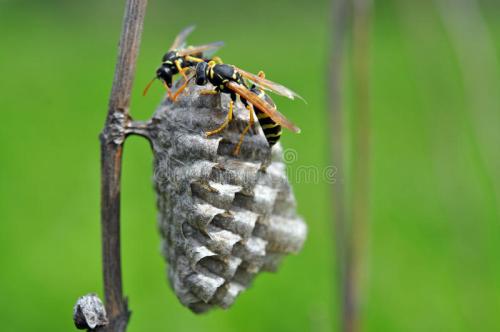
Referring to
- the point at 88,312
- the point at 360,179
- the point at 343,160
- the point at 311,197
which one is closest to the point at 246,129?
the point at 88,312

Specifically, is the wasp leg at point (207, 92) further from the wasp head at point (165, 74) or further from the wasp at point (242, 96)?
the wasp head at point (165, 74)

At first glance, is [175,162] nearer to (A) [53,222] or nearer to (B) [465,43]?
(B) [465,43]

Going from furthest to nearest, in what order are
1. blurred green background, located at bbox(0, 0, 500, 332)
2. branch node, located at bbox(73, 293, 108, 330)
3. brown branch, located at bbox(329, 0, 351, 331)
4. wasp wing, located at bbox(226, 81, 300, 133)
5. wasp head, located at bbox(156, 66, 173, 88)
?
blurred green background, located at bbox(0, 0, 500, 332)
brown branch, located at bbox(329, 0, 351, 331)
wasp head, located at bbox(156, 66, 173, 88)
wasp wing, located at bbox(226, 81, 300, 133)
branch node, located at bbox(73, 293, 108, 330)

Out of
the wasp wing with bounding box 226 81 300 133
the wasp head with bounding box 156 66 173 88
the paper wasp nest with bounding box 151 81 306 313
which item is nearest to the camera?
the paper wasp nest with bounding box 151 81 306 313

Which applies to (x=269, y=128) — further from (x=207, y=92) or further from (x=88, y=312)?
(x=88, y=312)

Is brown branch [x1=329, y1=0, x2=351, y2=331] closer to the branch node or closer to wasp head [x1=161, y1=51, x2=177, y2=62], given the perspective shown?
wasp head [x1=161, y1=51, x2=177, y2=62]

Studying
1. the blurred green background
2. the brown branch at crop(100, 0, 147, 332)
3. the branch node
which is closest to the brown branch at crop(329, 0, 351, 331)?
the blurred green background

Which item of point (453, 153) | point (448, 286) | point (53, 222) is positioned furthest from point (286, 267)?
point (453, 153)
